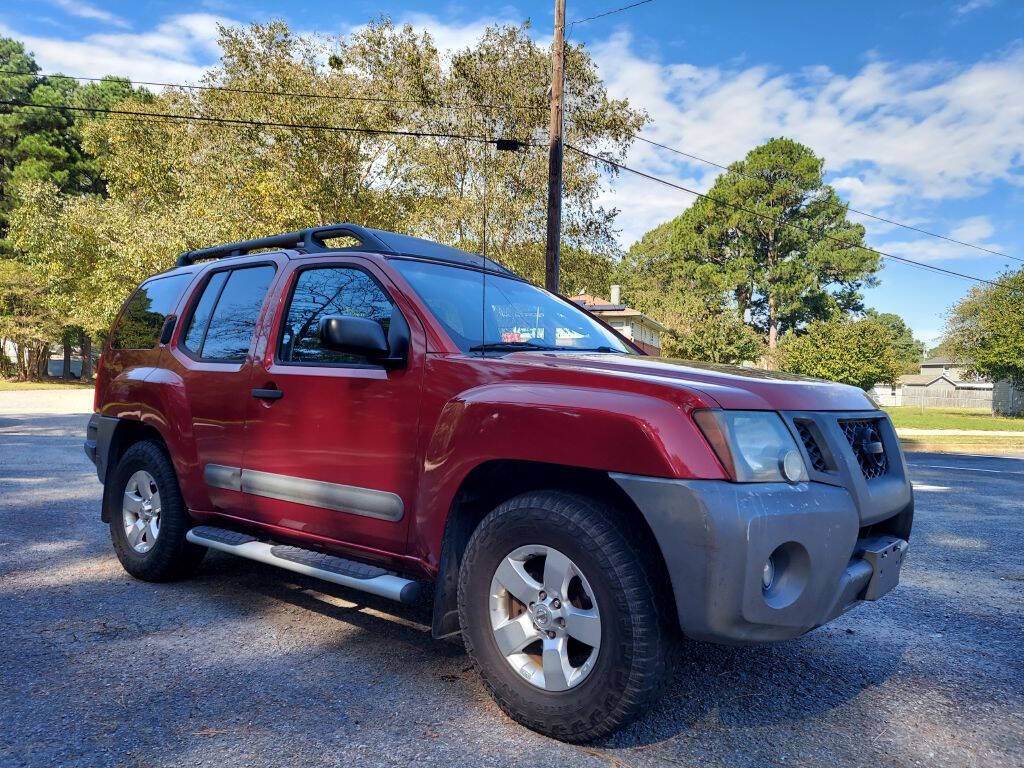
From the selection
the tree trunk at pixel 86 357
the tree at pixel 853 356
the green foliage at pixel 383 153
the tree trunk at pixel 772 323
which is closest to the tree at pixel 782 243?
the tree trunk at pixel 772 323

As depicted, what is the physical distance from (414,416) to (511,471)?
481mm

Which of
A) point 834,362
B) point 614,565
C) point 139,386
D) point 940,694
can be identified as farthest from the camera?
point 834,362

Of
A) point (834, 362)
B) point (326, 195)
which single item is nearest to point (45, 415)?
point (326, 195)

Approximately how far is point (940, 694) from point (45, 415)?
1962 centimetres

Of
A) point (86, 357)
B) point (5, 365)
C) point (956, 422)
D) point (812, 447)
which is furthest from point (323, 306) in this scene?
point (86, 357)

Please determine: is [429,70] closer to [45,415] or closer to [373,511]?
[45,415]

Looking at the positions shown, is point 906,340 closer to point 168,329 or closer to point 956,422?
point 956,422

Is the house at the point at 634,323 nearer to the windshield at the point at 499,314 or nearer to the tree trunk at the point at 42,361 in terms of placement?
the tree trunk at the point at 42,361

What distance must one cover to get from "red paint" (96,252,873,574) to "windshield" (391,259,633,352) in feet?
0.41

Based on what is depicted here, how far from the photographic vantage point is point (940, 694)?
298cm

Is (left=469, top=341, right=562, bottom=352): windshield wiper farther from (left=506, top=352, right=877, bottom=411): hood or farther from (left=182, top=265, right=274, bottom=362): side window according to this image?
(left=182, top=265, right=274, bottom=362): side window

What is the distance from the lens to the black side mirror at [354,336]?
113 inches

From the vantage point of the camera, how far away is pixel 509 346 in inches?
127

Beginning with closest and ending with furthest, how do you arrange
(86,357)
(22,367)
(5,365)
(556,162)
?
(556,162) → (22,367) → (5,365) → (86,357)
